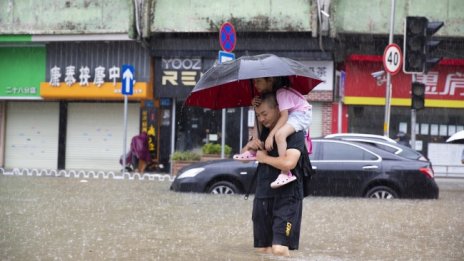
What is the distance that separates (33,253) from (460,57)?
2181 centimetres

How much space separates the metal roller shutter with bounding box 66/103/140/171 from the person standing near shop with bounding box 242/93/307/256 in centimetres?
2178

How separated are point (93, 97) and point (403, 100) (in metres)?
10.6

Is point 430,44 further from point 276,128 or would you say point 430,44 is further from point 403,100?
point 276,128

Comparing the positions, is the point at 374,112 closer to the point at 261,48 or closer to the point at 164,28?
the point at 261,48

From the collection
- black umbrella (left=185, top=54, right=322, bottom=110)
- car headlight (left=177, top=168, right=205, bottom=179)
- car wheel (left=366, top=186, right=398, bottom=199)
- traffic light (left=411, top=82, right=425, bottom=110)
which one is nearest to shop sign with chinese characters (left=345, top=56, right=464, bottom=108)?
traffic light (left=411, top=82, right=425, bottom=110)

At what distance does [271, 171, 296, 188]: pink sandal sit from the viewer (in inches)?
245

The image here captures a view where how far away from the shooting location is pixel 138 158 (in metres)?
25.5

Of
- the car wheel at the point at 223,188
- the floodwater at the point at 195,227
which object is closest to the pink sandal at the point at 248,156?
the floodwater at the point at 195,227

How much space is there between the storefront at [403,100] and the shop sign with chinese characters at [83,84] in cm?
698

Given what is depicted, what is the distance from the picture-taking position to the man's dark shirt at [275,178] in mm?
6344

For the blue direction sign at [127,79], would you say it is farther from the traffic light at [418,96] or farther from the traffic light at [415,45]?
the traffic light at [415,45]

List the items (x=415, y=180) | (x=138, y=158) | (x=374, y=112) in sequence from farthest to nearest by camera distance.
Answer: (x=374, y=112)
(x=138, y=158)
(x=415, y=180)

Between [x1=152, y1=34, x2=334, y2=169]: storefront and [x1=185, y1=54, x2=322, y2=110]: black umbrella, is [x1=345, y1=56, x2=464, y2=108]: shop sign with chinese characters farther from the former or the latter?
[x1=185, y1=54, x2=322, y2=110]: black umbrella

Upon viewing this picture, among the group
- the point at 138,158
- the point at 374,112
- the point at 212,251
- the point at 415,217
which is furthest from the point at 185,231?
the point at 374,112
